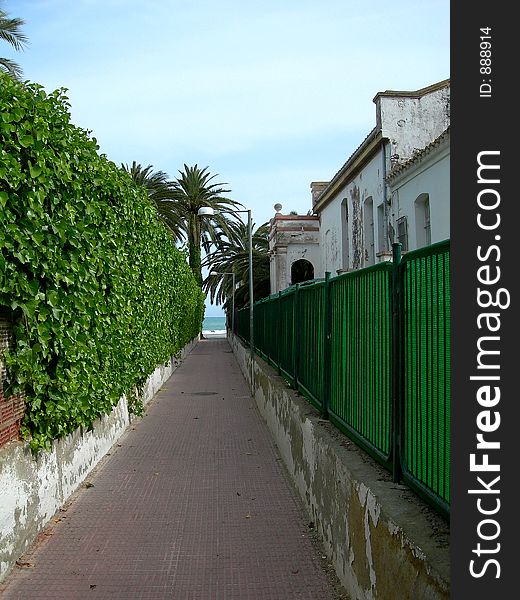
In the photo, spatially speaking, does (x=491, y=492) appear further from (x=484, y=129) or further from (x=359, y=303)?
(x=359, y=303)

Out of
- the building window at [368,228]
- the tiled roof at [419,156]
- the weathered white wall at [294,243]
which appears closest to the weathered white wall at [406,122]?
the tiled roof at [419,156]

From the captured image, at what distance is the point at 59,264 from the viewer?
6453mm

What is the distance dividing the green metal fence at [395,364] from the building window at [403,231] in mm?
13008

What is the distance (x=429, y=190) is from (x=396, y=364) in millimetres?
14446

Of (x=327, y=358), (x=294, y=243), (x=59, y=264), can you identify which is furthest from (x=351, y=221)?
(x=59, y=264)

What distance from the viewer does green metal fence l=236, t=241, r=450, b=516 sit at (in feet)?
12.0

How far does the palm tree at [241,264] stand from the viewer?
55.2m

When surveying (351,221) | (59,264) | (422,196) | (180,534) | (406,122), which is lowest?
(180,534)

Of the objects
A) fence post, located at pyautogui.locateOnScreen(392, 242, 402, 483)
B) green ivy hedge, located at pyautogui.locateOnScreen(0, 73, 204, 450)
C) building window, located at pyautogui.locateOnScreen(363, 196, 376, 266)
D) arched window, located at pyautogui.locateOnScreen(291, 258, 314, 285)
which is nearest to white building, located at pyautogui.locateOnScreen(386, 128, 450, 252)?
building window, located at pyautogui.locateOnScreen(363, 196, 376, 266)

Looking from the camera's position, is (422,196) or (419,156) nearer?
(419,156)

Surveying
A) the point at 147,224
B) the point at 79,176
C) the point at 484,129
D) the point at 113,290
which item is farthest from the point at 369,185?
the point at 484,129

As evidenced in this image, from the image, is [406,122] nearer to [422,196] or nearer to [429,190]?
[422,196]

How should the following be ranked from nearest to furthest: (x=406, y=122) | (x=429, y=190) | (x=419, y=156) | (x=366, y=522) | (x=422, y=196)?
1. (x=366, y=522)
2. (x=419, y=156)
3. (x=429, y=190)
4. (x=422, y=196)
5. (x=406, y=122)

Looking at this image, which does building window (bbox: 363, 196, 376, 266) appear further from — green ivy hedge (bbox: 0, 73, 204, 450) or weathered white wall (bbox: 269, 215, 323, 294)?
green ivy hedge (bbox: 0, 73, 204, 450)
